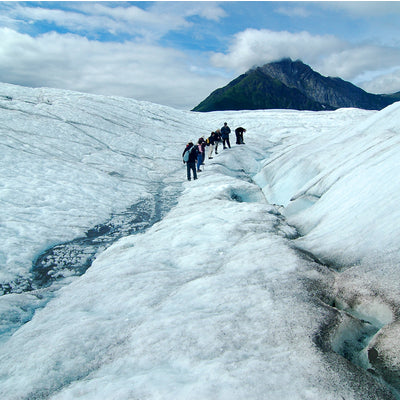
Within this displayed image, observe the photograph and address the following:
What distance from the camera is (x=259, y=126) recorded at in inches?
1810

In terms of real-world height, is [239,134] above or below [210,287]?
above

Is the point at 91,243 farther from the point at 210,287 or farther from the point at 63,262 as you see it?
the point at 210,287

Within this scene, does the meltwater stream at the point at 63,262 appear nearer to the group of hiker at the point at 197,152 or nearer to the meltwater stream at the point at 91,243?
the meltwater stream at the point at 91,243

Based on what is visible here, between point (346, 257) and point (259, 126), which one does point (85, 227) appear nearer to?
point (346, 257)

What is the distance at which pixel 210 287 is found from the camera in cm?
559

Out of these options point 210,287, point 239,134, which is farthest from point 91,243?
point 239,134

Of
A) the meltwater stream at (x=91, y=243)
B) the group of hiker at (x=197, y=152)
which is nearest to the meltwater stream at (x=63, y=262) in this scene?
the meltwater stream at (x=91, y=243)

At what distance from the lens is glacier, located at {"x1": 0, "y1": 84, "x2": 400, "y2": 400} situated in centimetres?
351

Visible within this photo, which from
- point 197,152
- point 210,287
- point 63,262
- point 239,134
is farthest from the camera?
point 239,134

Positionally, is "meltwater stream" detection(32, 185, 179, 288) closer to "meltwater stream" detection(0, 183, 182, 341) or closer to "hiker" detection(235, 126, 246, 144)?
"meltwater stream" detection(0, 183, 182, 341)

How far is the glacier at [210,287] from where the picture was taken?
351cm

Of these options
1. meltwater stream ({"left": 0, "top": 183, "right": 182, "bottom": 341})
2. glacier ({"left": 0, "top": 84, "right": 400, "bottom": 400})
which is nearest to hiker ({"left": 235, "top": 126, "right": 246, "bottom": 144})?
glacier ({"left": 0, "top": 84, "right": 400, "bottom": 400})

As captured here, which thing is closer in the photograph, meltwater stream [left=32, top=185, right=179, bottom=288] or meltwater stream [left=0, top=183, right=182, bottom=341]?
meltwater stream [left=0, top=183, right=182, bottom=341]

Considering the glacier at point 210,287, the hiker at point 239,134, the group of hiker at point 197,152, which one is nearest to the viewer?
the glacier at point 210,287
